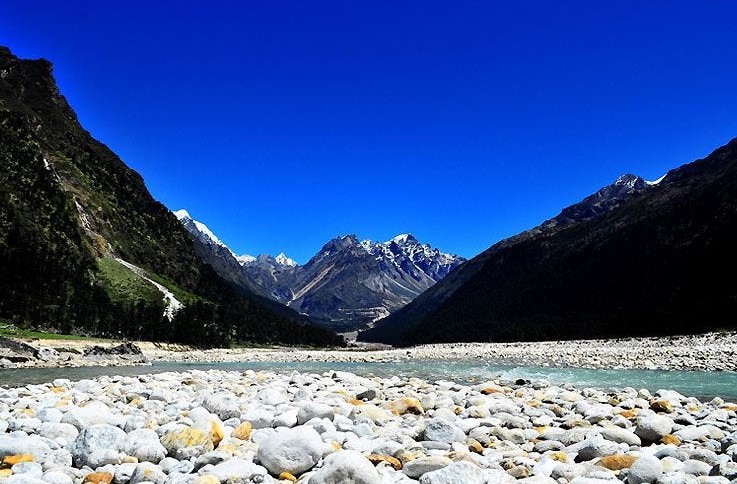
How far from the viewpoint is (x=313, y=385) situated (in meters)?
20.0

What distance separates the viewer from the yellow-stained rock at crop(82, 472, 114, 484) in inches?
299

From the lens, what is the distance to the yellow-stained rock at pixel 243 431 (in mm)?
10304

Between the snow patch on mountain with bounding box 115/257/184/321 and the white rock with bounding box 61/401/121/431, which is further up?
the snow patch on mountain with bounding box 115/257/184/321

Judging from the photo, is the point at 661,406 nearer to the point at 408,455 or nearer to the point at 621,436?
the point at 621,436

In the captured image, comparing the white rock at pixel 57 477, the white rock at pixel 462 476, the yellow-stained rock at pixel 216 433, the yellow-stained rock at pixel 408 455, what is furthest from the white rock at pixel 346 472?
the white rock at pixel 57 477

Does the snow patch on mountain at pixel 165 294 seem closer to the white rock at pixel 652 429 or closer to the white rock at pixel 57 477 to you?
the white rock at pixel 57 477

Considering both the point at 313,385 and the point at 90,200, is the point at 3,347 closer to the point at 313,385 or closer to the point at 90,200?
the point at 313,385

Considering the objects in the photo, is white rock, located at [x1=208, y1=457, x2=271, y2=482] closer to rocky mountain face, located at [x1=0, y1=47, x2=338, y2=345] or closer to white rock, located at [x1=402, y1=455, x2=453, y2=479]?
white rock, located at [x1=402, y1=455, x2=453, y2=479]

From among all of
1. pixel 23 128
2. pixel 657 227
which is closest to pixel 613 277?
pixel 657 227

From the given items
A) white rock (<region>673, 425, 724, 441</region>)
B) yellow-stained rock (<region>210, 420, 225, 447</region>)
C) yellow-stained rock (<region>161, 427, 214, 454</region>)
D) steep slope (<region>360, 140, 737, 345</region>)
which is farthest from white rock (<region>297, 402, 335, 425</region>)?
steep slope (<region>360, 140, 737, 345</region>)

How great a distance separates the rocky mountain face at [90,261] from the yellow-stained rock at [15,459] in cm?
8781

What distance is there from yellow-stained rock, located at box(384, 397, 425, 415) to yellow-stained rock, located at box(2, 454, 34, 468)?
8.31 meters

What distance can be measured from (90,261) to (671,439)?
134m

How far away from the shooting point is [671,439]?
10422 millimetres
